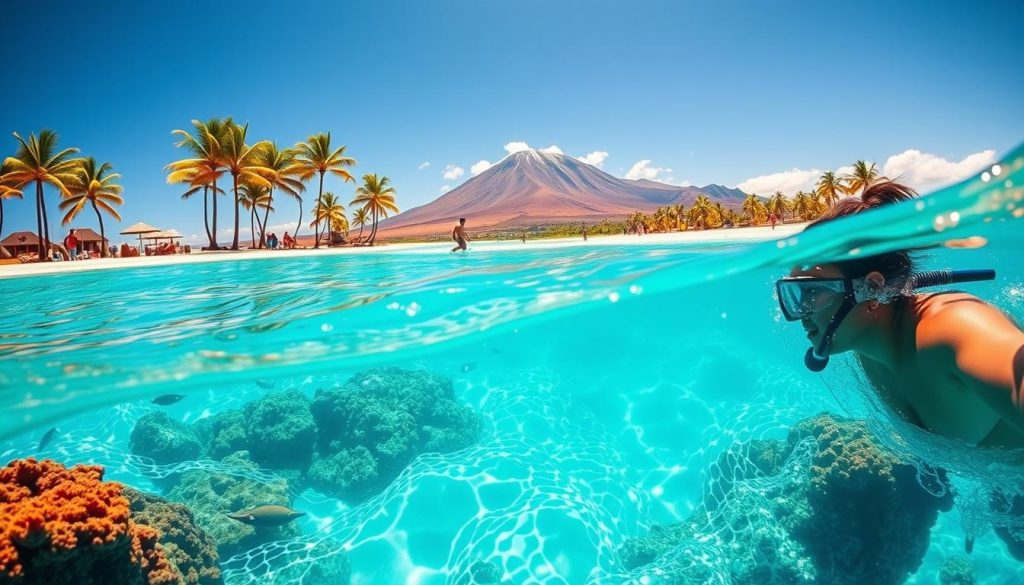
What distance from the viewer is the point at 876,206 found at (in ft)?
8.29

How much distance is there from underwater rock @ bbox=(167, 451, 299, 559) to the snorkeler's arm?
26.7 feet

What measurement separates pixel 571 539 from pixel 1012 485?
4.67 m

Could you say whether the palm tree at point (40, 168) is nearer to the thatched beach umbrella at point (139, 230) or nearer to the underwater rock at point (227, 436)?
the thatched beach umbrella at point (139, 230)

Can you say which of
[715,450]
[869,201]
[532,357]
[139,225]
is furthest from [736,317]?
[139,225]

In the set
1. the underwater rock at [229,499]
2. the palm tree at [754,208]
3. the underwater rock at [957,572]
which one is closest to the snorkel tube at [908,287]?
the underwater rock at [957,572]

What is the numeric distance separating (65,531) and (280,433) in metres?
6.51

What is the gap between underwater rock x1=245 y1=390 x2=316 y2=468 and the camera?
9062mm

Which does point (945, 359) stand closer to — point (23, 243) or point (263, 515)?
point (263, 515)

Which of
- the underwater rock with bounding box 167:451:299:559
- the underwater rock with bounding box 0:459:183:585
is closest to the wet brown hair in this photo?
the underwater rock with bounding box 0:459:183:585

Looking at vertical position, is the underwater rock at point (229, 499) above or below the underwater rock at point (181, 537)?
below

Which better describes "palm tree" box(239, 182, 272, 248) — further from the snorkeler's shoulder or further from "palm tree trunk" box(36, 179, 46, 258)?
the snorkeler's shoulder

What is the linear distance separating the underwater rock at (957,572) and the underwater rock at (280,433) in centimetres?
1057

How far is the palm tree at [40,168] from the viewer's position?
3012 centimetres

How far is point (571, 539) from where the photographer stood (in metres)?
6.24
